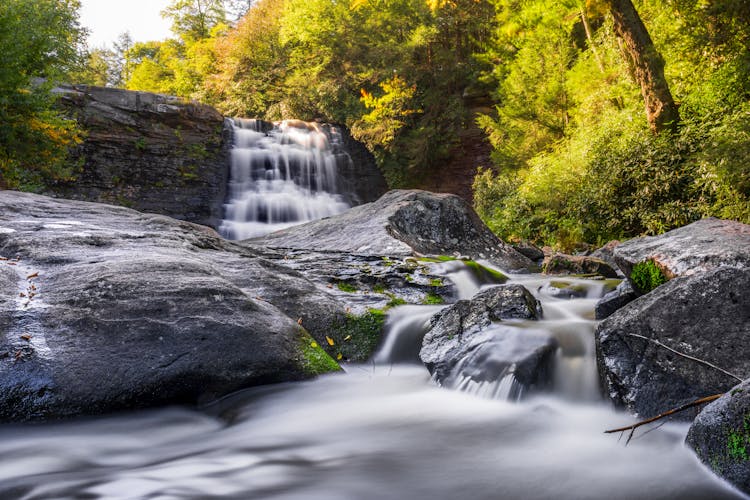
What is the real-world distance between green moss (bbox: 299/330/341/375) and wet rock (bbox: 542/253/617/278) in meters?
4.65

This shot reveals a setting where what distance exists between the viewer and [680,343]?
2688 mm

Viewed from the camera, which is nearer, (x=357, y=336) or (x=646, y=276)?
(x=646, y=276)

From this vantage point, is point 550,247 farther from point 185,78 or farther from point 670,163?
point 185,78

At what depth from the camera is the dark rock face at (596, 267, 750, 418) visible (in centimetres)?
259

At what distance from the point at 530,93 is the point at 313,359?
14.8 metres

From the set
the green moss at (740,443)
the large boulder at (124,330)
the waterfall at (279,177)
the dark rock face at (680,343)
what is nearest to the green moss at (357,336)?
the large boulder at (124,330)

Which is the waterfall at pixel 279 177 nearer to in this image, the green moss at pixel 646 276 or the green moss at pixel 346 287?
the green moss at pixel 346 287

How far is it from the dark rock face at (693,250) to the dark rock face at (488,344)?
104 cm

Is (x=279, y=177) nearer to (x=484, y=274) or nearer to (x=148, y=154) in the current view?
(x=148, y=154)

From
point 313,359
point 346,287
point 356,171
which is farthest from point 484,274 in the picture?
A: point 356,171

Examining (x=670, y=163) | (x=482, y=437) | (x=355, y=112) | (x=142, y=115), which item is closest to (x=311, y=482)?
(x=482, y=437)

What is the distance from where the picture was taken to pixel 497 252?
29.0 feet

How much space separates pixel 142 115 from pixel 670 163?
48.0 ft

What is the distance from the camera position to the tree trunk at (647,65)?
979 cm
